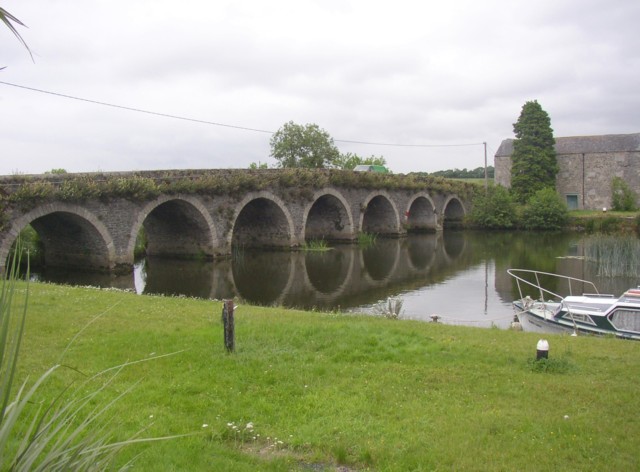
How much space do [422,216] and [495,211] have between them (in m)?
5.95

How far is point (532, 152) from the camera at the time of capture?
49781 mm

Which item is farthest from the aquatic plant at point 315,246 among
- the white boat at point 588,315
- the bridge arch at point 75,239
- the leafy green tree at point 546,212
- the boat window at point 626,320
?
the boat window at point 626,320

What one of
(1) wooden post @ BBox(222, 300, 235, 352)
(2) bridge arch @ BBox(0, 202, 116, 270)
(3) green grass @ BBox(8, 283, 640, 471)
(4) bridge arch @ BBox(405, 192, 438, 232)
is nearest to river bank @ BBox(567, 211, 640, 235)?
(4) bridge arch @ BBox(405, 192, 438, 232)

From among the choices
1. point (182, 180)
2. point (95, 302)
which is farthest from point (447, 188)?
point (95, 302)

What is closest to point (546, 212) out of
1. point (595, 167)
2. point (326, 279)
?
point (595, 167)

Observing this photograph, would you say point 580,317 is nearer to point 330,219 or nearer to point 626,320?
point 626,320

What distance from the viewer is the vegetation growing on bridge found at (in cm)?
1970

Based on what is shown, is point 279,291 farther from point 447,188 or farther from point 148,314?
point 447,188

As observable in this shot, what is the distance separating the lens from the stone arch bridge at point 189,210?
20750 mm

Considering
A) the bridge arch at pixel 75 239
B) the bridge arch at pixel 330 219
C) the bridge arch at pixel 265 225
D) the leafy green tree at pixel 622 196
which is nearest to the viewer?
the bridge arch at pixel 75 239

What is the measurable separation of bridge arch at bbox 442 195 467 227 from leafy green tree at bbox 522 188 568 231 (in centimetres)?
577

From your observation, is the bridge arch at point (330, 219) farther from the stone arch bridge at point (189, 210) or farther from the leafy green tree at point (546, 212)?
the leafy green tree at point (546, 212)

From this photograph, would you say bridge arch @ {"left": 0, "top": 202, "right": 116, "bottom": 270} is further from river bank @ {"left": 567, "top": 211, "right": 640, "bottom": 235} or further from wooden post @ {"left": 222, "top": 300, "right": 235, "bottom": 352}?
river bank @ {"left": 567, "top": 211, "right": 640, "bottom": 235}

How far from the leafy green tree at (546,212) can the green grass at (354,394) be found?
124 feet
